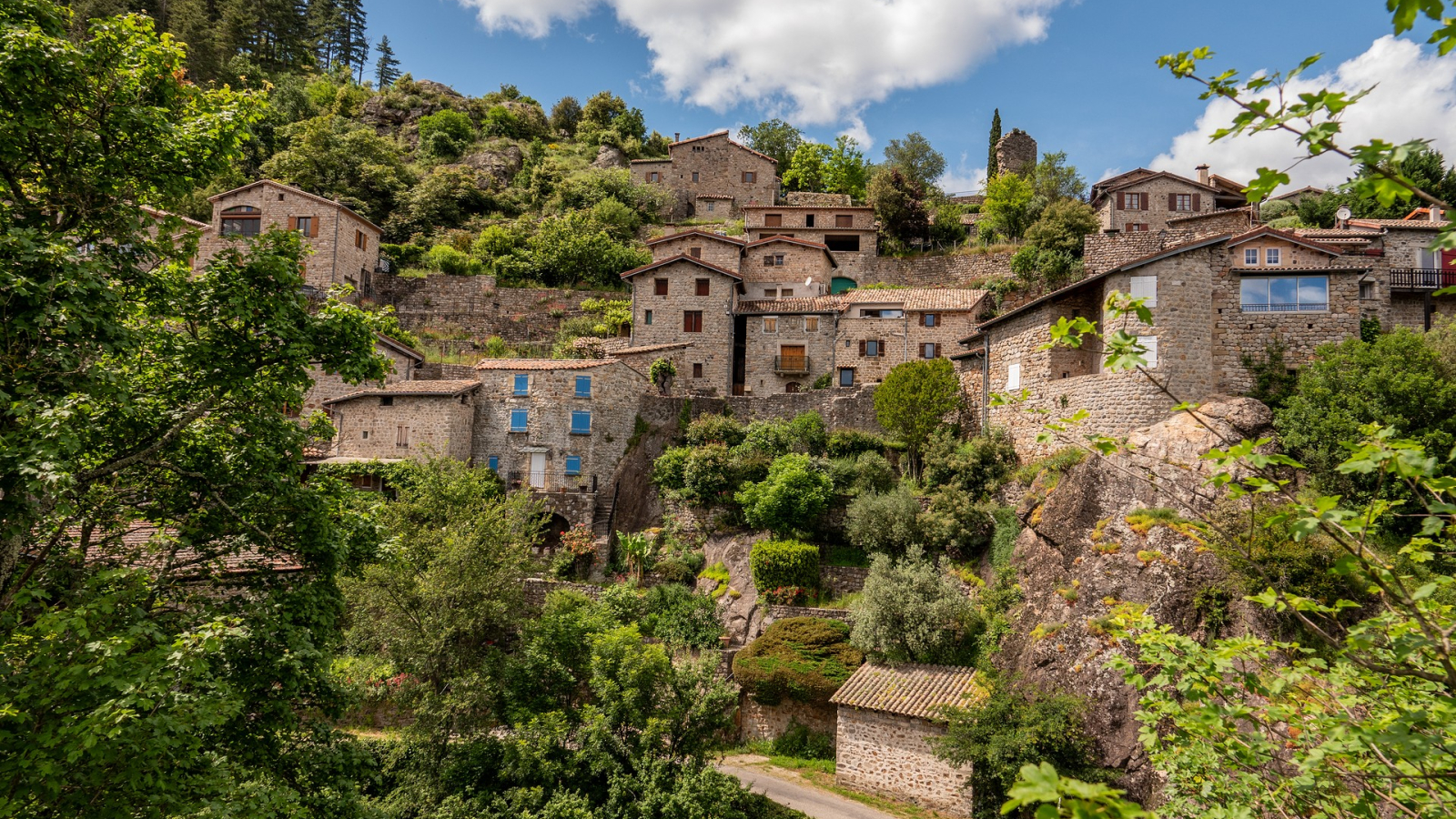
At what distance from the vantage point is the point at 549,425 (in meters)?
30.1

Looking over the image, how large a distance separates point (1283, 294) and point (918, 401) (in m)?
11.1

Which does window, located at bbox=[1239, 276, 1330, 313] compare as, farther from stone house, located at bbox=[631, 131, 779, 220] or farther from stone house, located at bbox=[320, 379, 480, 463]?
stone house, located at bbox=[631, 131, 779, 220]

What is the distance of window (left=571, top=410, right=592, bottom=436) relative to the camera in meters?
30.0

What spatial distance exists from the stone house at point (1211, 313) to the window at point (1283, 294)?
0.03 meters

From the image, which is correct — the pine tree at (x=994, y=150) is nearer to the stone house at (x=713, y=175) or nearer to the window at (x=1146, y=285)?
the stone house at (x=713, y=175)

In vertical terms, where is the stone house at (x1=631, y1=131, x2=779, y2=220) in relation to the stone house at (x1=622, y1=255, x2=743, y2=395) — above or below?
above

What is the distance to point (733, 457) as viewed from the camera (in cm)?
2772

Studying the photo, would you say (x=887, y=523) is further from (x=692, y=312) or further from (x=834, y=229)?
(x=834, y=229)

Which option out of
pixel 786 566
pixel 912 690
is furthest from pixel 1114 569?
pixel 786 566

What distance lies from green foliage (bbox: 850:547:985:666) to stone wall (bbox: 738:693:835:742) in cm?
230

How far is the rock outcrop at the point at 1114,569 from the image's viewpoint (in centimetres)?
1594

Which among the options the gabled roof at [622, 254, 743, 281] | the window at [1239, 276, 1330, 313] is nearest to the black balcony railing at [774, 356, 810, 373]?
the gabled roof at [622, 254, 743, 281]

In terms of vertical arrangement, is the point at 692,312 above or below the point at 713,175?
below

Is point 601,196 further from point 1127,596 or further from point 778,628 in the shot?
point 1127,596
